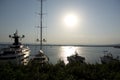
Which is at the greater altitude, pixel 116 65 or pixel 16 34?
pixel 16 34

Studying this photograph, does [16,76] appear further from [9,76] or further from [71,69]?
[71,69]

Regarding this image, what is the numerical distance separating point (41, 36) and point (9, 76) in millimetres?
31273

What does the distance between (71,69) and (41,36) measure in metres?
29.5

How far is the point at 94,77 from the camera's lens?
8.80m

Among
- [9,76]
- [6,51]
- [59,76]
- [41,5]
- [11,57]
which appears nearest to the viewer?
[9,76]

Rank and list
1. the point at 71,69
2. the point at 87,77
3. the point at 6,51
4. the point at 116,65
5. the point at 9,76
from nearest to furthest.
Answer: the point at 9,76 → the point at 87,77 → the point at 71,69 → the point at 116,65 → the point at 6,51

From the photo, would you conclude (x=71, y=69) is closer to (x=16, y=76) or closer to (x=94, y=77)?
(x=94, y=77)

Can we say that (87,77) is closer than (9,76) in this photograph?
No

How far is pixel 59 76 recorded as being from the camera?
827cm

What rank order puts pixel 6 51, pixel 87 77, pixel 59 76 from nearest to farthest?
1. pixel 59 76
2. pixel 87 77
3. pixel 6 51

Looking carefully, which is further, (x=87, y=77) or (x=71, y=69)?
(x=71, y=69)

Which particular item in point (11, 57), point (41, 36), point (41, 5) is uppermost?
point (41, 5)

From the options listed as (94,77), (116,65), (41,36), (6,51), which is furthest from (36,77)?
(41,36)

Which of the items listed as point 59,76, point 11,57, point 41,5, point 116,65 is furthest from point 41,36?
point 59,76
